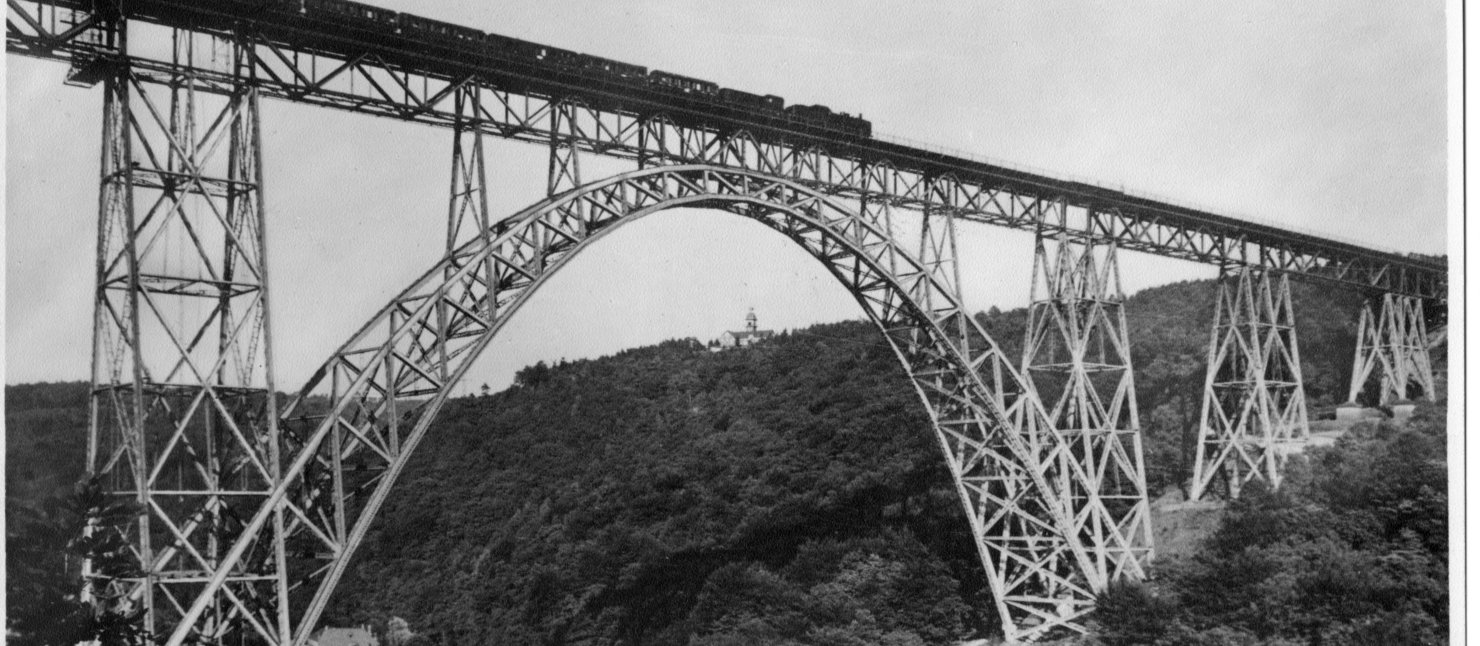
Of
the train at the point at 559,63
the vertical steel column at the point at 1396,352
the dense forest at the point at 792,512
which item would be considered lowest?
the dense forest at the point at 792,512

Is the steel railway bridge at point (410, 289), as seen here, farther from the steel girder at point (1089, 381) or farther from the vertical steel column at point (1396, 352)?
the vertical steel column at point (1396, 352)

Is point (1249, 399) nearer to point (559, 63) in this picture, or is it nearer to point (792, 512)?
point (792, 512)

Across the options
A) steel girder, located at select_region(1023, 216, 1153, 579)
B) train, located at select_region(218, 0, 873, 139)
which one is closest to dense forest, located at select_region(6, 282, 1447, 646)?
steel girder, located at select_region(1023, 216, 1153, 579)

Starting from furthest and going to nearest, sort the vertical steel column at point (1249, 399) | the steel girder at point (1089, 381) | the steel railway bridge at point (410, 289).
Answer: the vertical steel column at point (1249, 399)
the steel girder at point (1089, 381)
the steel railway bridge at point (410, 289)

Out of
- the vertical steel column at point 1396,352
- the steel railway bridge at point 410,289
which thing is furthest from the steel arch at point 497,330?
the vertical steel column at point 1396,352

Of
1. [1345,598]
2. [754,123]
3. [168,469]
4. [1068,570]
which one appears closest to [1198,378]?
[1068,570]

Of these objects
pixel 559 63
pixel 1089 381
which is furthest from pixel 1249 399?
pixel 559 63
